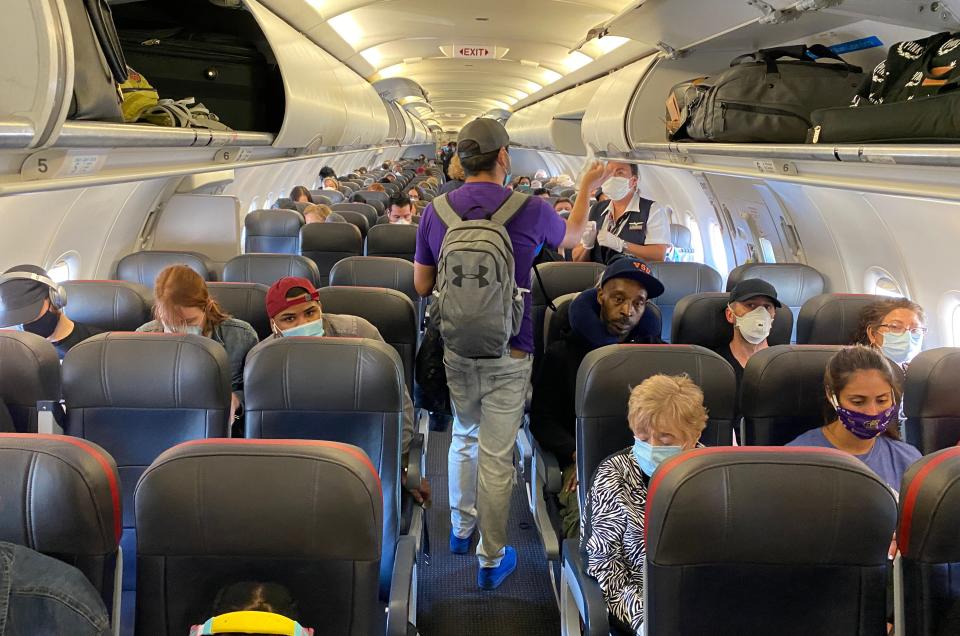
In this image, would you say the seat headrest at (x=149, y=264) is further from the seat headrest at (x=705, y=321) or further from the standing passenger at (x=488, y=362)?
Answer: the seat headrest at (x=705, y=321)

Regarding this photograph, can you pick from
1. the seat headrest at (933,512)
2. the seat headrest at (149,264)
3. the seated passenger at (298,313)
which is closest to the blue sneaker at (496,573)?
the seated passenger at (298,313)

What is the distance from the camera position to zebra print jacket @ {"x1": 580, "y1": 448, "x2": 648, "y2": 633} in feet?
8.58

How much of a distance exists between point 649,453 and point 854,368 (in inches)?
33.3

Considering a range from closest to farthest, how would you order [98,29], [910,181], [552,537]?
[552,537], [910,181], [98,29]

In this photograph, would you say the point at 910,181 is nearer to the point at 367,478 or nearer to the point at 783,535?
the point at 783,535

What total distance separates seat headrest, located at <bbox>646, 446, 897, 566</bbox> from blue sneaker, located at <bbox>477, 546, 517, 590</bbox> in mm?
2115

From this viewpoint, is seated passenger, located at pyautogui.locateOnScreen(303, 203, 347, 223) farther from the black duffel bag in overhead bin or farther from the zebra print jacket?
the zebra print jacket

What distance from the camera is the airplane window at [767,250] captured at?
26.2ft

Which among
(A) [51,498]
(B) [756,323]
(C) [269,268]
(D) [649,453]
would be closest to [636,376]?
(D) [649,453]

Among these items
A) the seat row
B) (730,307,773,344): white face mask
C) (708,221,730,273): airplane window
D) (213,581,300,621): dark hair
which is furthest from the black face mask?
(708,221,730,273): airplane window

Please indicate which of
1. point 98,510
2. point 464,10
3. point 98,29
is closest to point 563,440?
point 98,510

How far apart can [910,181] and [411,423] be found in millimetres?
2419

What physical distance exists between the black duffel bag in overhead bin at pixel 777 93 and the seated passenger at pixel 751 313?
69.1 inches

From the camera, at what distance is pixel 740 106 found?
18.8 ft
